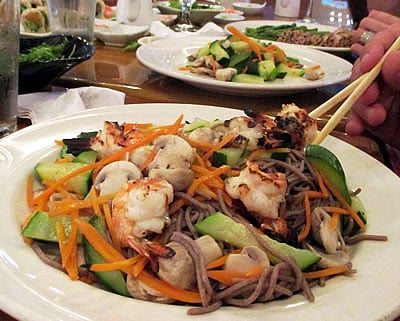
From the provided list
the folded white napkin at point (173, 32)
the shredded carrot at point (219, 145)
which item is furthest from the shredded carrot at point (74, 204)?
the folded white napkin at point (173, 32)

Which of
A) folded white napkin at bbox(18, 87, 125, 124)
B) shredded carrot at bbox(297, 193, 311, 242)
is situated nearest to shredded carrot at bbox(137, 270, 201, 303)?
shredded carrot at bbox(297, 193, 311, 242)

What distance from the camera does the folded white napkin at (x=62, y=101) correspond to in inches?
57.1

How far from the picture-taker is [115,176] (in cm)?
87

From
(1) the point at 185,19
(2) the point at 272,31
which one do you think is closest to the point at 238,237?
(2) the point at 272,31

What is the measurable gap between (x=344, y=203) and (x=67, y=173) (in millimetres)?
510

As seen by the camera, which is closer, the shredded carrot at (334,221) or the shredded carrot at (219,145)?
the shredded carrot at (334,221)

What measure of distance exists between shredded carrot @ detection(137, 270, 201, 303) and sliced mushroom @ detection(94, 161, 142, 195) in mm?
183

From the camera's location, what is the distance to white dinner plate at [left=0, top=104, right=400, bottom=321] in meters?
0.64

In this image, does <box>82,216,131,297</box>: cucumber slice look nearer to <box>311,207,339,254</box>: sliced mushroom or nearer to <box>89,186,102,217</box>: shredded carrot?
<box>89,186,102,217</box>: shredded carrot

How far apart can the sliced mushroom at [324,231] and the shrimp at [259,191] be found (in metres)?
0.07

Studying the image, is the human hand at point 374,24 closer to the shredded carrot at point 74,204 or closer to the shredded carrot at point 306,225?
the shredded carrot at point 306,225

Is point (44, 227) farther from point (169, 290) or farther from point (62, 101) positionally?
point (62, 101)

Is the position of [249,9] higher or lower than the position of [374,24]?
lower

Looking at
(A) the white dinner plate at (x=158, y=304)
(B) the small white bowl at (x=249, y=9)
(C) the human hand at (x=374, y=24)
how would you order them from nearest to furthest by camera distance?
(A) the white dinner plate at (x=158, y=304), (C) the human hand at (x=374, y=24), (B) the small white bowl at (x=249, y=9)
